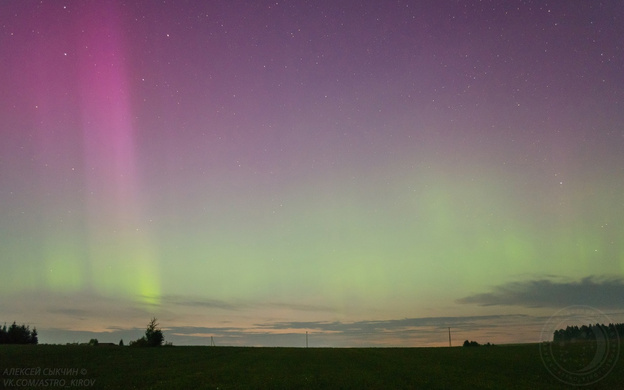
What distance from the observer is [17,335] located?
13300 cm

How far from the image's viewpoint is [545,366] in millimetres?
50531

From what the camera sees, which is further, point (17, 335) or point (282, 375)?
point (17, 335)

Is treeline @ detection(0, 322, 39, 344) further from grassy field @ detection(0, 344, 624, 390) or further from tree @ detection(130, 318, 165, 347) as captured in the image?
grassy field @ detection(0, 344, 624, 390)

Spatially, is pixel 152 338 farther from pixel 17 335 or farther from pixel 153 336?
pixel 17 335

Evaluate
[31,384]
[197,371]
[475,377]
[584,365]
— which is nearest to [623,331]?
[584,365]

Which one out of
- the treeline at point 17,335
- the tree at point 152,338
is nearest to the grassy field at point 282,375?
the tree at point 152,338

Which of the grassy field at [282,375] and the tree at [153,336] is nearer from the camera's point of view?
the grassy field at [282,375]

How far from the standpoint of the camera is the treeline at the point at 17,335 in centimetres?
12961

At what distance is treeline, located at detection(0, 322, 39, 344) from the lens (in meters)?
130

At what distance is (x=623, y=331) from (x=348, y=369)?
20133 centimetres

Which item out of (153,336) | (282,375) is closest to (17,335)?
(153,336)

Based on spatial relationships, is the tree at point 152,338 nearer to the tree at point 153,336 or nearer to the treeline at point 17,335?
the tree at point 153,336

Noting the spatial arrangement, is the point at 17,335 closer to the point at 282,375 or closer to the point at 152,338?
the point at 152,338

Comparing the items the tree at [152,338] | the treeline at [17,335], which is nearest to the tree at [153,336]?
the tree at [152,338]
